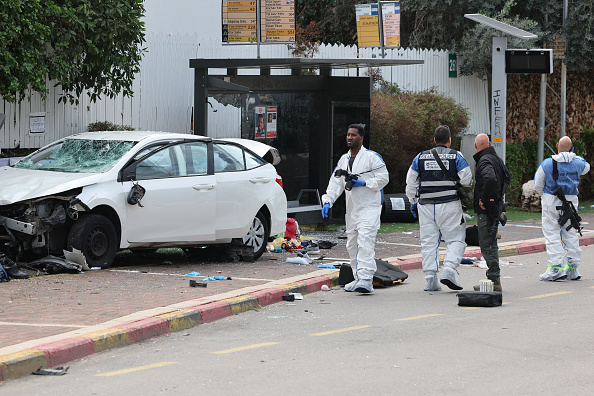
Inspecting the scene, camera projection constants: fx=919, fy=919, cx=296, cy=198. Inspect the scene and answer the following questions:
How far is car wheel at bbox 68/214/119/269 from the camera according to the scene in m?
10.6

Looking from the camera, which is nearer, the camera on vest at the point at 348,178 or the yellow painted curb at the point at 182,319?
the yellow painted curb at the point at 182,319

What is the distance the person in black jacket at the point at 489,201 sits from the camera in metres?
10.7

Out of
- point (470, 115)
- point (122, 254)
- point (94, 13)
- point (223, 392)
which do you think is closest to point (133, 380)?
point (223, 392)

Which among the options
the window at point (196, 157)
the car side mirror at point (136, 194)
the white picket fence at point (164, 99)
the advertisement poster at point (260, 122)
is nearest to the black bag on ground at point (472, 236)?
the window at point (196, 157)

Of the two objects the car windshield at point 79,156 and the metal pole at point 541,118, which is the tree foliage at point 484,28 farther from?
the car windshield at point 79,156

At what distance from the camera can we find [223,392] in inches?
239

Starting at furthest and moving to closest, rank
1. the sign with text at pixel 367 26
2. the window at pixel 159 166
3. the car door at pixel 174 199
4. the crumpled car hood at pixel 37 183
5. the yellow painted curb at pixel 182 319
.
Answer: the sign with text at pixel 367 26 < the window at pixel 159 166 < the car door at pixel 174 199 < the crumpled car hood at pixel 37 183 < the yellow painted curb at pixel 182 319

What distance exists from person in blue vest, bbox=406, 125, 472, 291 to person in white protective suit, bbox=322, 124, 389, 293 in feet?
1.54

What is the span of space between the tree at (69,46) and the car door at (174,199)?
8.74 ft

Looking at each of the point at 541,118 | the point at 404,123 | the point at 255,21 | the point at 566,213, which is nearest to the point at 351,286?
the point at 566,213

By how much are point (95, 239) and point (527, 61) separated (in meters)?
8.78

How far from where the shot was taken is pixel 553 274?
12109mm

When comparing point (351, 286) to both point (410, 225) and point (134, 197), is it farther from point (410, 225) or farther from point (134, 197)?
point (410, 225)

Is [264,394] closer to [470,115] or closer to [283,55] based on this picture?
[283,55]
